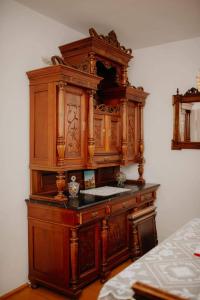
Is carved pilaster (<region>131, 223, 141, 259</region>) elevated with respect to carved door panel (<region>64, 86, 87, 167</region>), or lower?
lower

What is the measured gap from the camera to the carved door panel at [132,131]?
12.4ft

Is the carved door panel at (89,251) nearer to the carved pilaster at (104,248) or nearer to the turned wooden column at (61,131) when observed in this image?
the carved pilaster at (104,248)

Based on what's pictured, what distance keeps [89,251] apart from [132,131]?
1.70 m

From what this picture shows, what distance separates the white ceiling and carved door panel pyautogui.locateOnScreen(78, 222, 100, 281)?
85.6 inches

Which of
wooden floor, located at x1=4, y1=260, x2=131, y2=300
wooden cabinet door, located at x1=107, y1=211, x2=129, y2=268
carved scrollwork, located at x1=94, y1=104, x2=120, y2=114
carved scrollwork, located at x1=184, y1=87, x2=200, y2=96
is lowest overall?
wooden floor, located at x1=4, y1=260, x2=131, y2=300

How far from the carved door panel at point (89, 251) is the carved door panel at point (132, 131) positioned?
4.06ft

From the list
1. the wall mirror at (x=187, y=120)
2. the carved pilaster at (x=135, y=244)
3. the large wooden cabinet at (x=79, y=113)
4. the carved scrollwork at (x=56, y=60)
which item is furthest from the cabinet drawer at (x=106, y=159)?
the carved pilaster at (x=135, y=244)

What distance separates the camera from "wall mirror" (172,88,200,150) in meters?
3.63

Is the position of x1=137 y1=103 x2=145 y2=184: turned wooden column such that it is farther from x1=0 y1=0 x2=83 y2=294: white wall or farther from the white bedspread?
the white bedspread

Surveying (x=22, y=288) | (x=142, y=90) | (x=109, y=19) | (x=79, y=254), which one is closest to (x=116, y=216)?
(x=79, y=254)

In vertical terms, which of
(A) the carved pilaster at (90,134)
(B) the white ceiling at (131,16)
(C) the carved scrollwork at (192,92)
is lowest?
(A) the carved pilaster at (90,134)

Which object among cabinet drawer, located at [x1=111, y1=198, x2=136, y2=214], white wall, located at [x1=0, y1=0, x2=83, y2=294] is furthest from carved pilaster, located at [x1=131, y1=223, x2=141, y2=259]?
white wall, located at [x1=0, y1=0, x2=83, y2=294]

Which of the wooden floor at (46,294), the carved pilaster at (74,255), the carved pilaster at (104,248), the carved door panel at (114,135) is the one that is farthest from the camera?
the carved door panel at (114,135)

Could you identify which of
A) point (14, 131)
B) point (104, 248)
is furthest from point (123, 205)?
point (14, 131)
